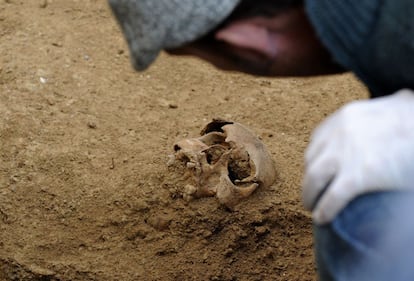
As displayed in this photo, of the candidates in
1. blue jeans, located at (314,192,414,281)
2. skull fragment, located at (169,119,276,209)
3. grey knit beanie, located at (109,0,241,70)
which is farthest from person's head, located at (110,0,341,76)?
skull fragment, located at (169,119,276,209)

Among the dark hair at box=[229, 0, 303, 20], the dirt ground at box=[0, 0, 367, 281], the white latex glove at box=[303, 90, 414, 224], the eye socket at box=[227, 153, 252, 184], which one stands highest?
the dark hair at box=[229, 0, 303, 20]

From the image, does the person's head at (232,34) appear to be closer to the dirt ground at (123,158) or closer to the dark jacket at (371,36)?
the dark jacket at (371,36)

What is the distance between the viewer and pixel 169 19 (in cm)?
143

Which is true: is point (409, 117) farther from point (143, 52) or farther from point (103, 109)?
point (103, 109)

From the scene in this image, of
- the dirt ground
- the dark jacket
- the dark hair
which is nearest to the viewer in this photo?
the dark jacket

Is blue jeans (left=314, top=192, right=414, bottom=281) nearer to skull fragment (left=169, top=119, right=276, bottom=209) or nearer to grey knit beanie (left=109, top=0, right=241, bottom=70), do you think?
grey knit beanie (left=109, top=0, right=241, bottom=70)

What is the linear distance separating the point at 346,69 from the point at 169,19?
31 cm

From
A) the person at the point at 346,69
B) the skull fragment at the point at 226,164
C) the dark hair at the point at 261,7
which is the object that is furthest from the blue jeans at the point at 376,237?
the skull fragment at the point at 226,164

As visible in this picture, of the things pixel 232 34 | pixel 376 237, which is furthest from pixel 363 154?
pixel 232 34

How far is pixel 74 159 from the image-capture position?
8.69 feet

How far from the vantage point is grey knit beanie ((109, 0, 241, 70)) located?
1.42 metres

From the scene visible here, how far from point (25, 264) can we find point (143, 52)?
112cm

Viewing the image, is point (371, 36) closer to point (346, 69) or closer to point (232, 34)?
point (346, 69)

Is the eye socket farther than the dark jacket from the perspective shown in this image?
Yes
